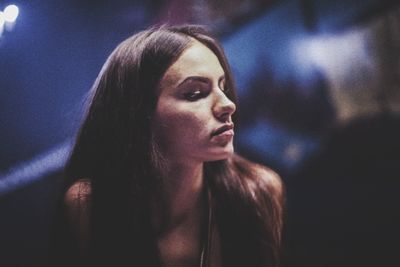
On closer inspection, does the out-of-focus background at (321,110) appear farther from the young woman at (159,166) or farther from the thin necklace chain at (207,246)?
the thin necklace chain at (207,246)

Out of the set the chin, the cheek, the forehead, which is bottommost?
the chin

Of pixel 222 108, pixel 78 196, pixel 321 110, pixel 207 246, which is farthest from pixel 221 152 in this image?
pixel 321 110

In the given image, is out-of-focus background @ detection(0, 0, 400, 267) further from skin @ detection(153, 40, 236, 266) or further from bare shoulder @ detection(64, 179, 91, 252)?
skin @ detection(153, 40, 236, 266)

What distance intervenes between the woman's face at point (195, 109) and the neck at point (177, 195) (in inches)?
5.5

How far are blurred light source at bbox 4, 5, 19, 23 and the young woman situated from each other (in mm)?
405

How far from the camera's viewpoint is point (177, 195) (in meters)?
1.45

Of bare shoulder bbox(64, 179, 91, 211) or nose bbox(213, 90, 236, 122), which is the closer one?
nose bbox(213, 90, 236, 122)

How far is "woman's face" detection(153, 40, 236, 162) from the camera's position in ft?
3.98

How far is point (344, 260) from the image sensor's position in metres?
1.90

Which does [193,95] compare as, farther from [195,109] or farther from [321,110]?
[321,110]

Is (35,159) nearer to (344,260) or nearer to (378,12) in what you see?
(344,260)

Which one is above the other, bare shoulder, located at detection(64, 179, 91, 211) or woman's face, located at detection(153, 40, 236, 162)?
woman's face, located at detection(153, 40, 236, 162)

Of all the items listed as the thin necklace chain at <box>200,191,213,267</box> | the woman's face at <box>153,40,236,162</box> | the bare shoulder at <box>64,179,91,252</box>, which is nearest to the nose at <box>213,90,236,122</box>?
the woman's face at <box>153,40,236,162</box>

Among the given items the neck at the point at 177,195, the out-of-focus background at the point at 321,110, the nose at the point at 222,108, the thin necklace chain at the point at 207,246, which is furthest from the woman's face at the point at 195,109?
the out-of-focus background at the point at 321,110
